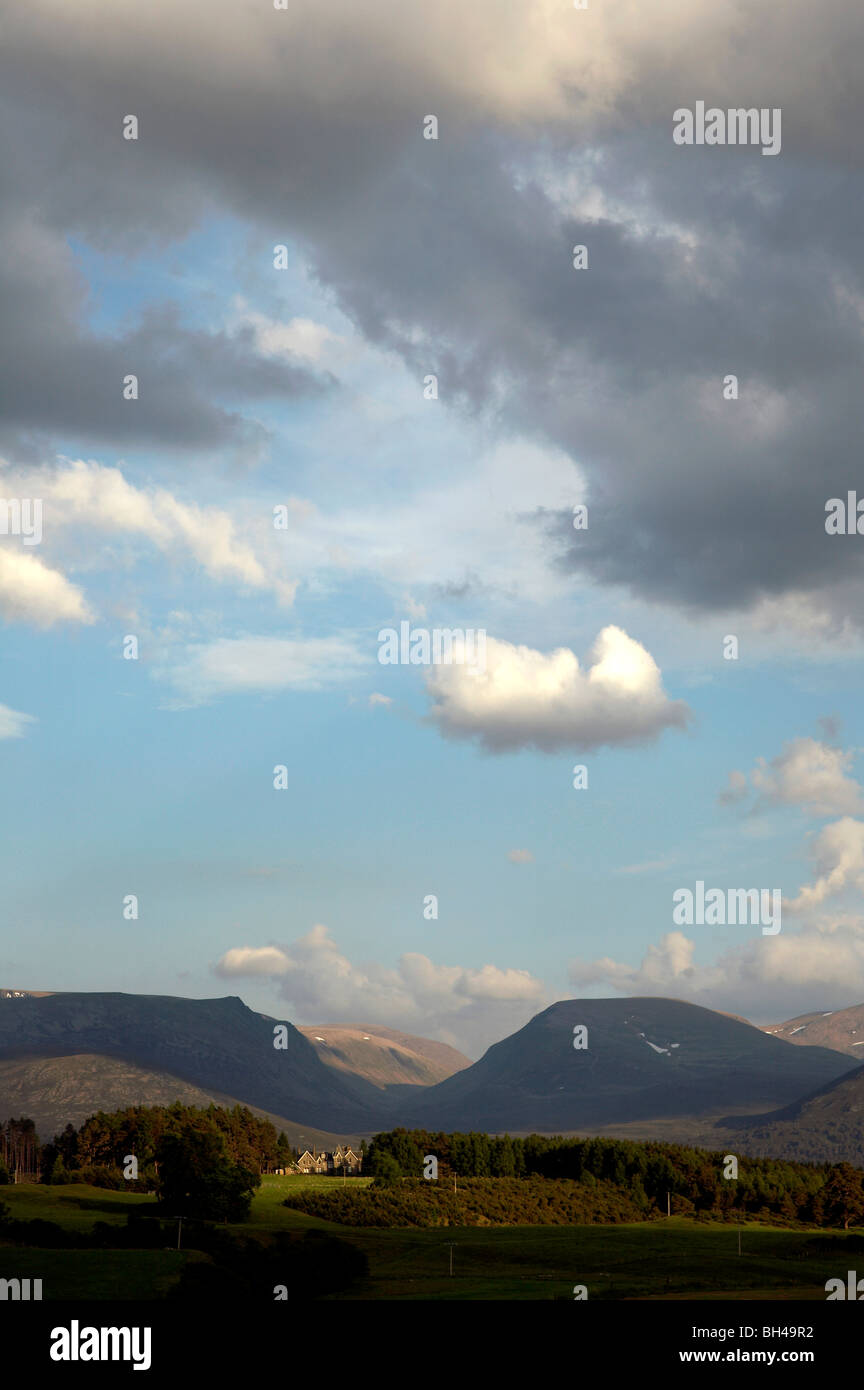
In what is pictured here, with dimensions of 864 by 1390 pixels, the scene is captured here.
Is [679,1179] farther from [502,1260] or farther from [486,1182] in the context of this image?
[502,1260]

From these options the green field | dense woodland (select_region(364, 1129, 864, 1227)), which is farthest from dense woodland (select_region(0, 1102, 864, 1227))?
the green field

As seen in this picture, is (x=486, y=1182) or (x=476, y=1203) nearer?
(x=476, y=1203)

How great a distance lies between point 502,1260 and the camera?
114875mm

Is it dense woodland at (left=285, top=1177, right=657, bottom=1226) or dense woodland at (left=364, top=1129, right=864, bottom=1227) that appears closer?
dense woodland at (left=285, top=1177, right=657, bottom=1226)

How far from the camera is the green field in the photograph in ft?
292

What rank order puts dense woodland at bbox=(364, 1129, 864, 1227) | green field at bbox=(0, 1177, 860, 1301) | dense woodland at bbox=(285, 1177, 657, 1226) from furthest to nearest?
dense woodland at bbox=(364, 1129, 864, 1227) → dense woodland at bbox=(285, 1177, 657, 1226) → green field at bbox=(0, 1177, 860, 1301)

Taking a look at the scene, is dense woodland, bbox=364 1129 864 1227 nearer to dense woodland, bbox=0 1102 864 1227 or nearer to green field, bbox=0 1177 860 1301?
dense woodland, bbox=0 1102 864 1227

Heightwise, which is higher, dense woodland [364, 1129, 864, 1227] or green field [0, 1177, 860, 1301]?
green field [0, 1177, 860, 1301]

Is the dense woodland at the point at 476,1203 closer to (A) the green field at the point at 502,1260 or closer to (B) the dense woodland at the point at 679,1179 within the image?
(B) the dense woodland at the point at 679,1179

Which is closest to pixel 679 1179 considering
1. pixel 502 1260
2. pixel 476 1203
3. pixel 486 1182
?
pixel 486 1182
